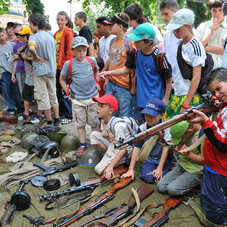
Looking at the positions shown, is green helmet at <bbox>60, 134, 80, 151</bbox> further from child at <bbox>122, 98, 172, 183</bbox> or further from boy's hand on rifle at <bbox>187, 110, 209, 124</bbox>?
boy's hand on rifle at <bbox>187, 110, 209, 124</bbox>

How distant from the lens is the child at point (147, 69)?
3877 millimetres

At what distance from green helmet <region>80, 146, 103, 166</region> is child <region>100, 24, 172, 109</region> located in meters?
1.15

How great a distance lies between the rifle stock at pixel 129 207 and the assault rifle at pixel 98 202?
10.8 inches

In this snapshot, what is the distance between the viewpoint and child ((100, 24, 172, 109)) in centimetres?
388

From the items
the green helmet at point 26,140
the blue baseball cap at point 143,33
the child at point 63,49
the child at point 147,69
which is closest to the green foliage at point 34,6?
the child at point 63,49

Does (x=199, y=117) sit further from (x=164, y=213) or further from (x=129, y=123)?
(x=129, y=123)

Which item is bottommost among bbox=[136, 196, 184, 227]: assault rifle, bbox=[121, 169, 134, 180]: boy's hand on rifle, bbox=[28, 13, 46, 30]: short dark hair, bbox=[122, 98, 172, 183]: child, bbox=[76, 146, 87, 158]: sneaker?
bbox=[76, 146, 87, 158]: sneaker

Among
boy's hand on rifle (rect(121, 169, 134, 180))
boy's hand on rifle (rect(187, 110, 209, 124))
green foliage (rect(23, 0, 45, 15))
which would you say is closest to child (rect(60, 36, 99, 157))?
boy's hand on rifle (rect(121, 169, 134, 180))

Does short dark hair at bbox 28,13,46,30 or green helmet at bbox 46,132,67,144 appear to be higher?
short dark hair at bbox 28,13,46,30

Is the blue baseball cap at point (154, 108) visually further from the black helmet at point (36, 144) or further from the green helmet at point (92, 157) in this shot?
the black helmet at point (36, 144)

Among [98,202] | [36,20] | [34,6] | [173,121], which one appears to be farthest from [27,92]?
[34,6]

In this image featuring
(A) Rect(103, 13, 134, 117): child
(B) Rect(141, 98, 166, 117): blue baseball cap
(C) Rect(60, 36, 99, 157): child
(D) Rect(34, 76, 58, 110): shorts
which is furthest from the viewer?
(D) Rect(34, 76, 58, 110): shorts

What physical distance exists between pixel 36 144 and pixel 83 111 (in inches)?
44.2

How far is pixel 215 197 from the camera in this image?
2.89 m
